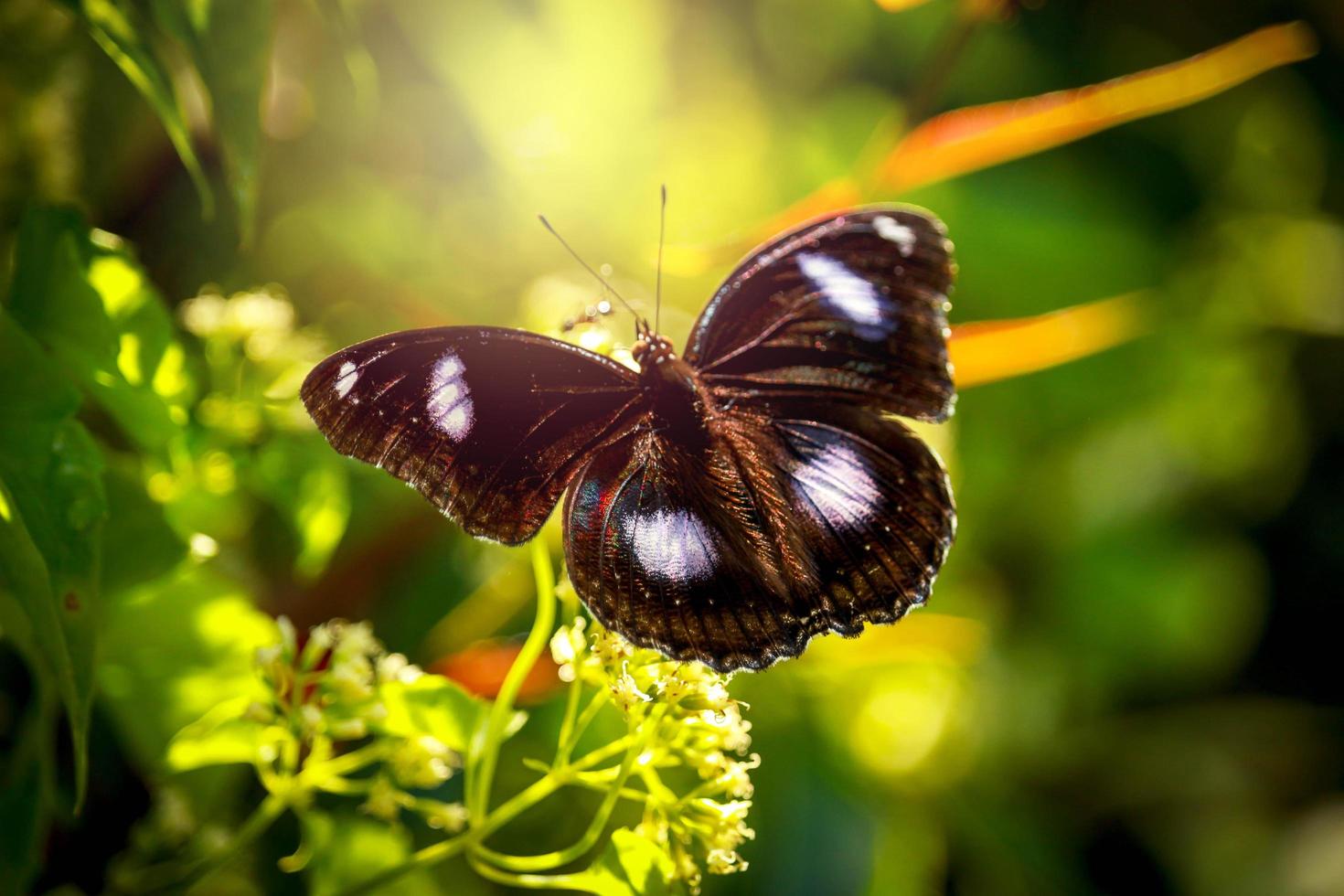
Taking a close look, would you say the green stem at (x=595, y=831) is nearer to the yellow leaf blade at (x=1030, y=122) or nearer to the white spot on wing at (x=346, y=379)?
the white spot on wing at (x=346, y=379)

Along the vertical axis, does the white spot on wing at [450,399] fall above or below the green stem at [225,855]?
above

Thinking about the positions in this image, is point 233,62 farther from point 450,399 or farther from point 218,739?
point 218,739

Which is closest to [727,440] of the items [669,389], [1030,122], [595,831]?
[669,389]

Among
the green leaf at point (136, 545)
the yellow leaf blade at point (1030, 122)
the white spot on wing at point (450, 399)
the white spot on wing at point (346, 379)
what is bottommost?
the green leaf at point (136, 545)

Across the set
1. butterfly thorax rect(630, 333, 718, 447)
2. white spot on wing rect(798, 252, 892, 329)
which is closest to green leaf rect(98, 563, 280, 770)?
butterfly thorax rect(630, 333, 718, 447)

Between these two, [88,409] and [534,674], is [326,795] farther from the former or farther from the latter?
[88,409]

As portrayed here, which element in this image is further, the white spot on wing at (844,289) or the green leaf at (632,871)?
the white spot on wing at (844,289)

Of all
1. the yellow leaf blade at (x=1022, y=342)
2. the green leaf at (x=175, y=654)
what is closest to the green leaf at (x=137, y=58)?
the green leaf at (x=175, y=654)
